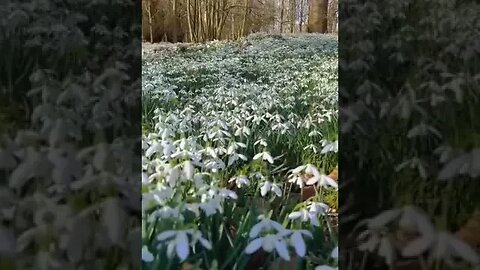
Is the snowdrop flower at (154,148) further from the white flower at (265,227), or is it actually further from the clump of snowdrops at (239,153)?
the white flower at (265,227)

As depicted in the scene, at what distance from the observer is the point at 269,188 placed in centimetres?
101

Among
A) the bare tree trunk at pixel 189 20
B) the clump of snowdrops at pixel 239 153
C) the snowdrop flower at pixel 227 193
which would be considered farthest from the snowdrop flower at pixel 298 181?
A: the bare tree trunk at pixel 189 20

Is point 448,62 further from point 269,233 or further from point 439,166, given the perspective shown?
point 269,233

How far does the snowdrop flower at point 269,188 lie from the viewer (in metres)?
1.01

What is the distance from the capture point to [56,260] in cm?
94

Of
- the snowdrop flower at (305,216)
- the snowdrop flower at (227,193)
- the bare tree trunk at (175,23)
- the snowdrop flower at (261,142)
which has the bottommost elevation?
the snowdrop flower at (305,216)

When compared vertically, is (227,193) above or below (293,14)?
below

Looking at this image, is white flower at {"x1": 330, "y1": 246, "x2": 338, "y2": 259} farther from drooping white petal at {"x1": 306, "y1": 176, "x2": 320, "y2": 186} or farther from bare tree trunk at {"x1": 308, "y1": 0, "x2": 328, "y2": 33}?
bare tree trunk at {"x1": 308, "y1": 0, "x2": 328, "y2": 33}

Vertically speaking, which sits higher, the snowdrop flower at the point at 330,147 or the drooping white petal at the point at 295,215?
the snowdrop flower at the point at 330,147

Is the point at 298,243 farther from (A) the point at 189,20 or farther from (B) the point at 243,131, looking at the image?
(A) the point at 189,20

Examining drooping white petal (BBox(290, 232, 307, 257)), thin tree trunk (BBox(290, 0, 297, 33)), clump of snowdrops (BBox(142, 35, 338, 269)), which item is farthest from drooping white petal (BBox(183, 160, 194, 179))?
thin tree trunk (BBox(290, 0, 297, 33))

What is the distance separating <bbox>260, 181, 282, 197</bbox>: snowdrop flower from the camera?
1006 mm

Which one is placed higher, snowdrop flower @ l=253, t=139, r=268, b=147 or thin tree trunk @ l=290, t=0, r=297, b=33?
thin tree trunk @ l=290, t=0, r=297, b=33

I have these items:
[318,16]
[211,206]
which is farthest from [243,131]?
[318,16]
